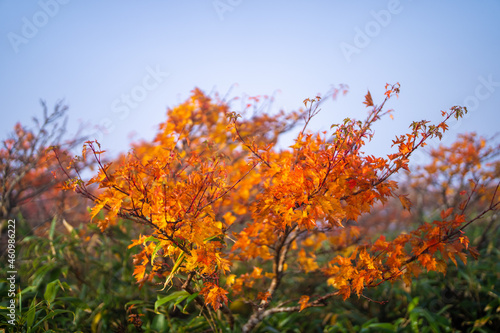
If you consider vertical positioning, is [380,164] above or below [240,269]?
above

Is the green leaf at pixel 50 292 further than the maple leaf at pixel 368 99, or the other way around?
the green leaf at pixel 50 292

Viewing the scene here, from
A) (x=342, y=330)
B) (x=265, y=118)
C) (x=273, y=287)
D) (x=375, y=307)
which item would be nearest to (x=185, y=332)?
(x=273, y=287)

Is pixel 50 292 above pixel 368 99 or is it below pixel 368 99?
below

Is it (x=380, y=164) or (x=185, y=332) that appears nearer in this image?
(x=380, y=164)

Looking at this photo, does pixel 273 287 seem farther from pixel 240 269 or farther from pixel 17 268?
pixel 17 268

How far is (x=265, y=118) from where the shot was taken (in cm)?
427

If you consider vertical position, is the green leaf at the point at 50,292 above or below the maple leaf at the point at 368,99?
below

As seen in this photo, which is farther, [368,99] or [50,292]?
[50,292]

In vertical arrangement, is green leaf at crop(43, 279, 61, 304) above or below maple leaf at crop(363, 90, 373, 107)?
below

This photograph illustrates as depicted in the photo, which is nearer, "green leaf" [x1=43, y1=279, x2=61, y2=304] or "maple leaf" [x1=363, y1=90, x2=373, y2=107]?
"maple leaf" [x1=363, y1=90, x2=373, y2=107]

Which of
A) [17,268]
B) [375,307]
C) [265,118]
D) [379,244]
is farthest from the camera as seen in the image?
[265,118]

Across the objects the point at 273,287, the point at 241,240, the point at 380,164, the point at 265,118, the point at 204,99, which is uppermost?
the point at 204,99

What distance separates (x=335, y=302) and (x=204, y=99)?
3114 millimetres

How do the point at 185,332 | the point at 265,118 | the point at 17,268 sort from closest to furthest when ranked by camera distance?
the point at 185,332 < the point at 17,268 < the point at 265,118
